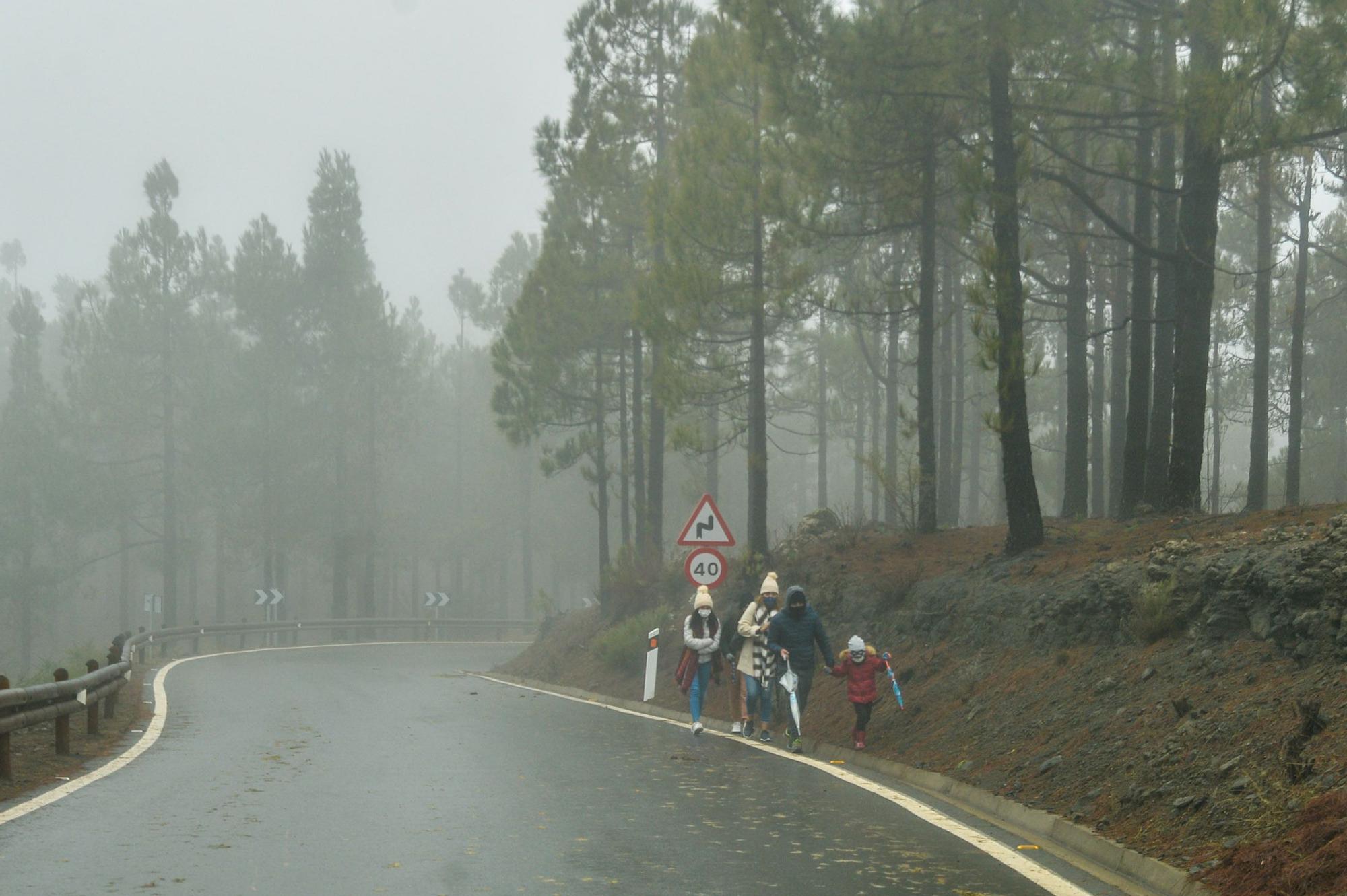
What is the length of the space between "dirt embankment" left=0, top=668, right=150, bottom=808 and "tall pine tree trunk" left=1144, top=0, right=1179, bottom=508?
13.1 metres

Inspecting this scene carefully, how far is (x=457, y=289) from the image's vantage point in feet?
319

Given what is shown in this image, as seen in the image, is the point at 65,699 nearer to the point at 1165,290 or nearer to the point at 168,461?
the point at 1165,290

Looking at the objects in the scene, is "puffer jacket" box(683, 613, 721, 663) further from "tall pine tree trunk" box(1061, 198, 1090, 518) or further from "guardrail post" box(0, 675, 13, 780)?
"tall pine tree trunk" box(1061, 198, 1090, 518)

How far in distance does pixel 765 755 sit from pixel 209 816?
629cm

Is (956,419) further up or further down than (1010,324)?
further up

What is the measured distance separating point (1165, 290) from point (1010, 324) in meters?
4.43

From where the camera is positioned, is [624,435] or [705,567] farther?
[624,435]

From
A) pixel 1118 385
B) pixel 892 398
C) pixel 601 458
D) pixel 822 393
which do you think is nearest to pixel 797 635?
pixel 1118 385

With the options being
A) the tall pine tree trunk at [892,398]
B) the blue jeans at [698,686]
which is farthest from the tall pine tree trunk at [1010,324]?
the blue jeans at [698,686]

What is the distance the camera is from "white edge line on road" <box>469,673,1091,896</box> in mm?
7910

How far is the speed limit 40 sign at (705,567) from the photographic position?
67.6 feet

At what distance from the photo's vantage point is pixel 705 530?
21.0 metres

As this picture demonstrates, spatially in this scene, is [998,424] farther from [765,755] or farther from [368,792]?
[368,792]

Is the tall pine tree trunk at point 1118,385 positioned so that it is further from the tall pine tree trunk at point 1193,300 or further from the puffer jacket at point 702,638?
the puffer jacket at point 702,638
